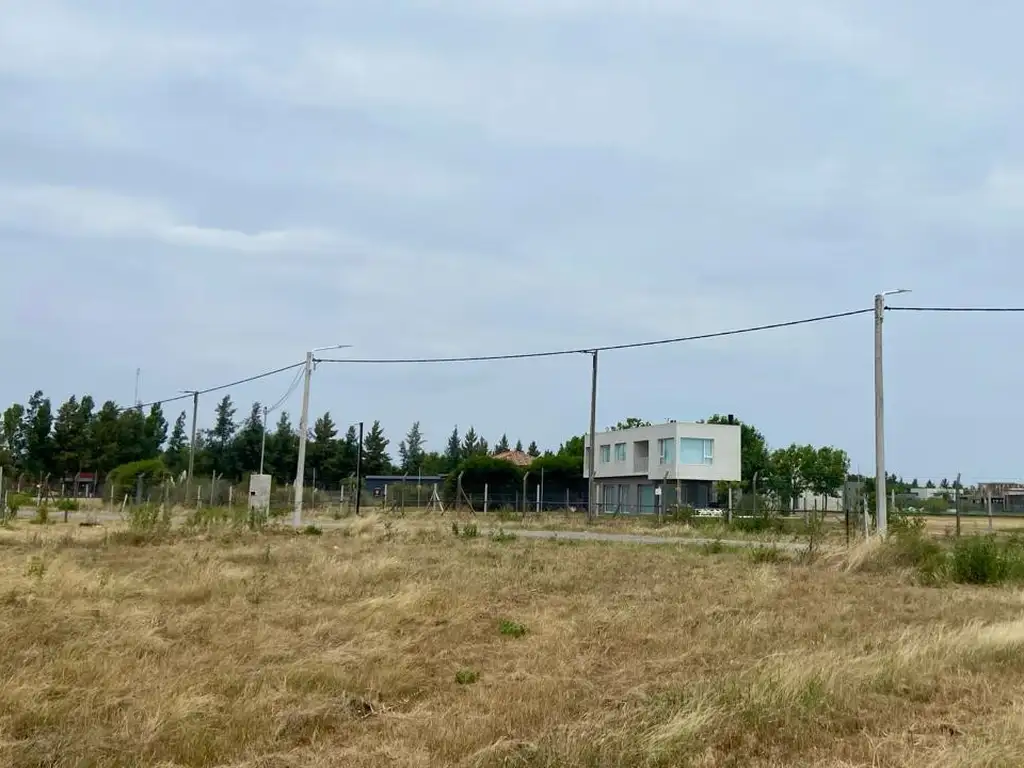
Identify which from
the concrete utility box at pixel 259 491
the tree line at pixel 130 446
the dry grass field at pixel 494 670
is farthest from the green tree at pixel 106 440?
the dry grass field at pixel 494 670

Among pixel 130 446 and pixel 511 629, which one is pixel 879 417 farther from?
pixel 130 446

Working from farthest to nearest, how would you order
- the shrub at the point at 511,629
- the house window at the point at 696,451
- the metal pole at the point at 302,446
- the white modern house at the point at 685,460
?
the house window at the point at 696,451 → the white modern house at the point at 685,460 → the metal pole at the point at 302,446 → the shrub at the point at 511,629

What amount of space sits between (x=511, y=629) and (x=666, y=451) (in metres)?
56.9

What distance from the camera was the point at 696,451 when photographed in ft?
216

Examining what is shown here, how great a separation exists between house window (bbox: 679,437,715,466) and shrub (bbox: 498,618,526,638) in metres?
55.4

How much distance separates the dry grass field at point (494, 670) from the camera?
590cm

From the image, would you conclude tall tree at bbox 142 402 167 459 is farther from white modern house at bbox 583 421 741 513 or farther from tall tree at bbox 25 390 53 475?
white modern house at bbox 583 421 741 513

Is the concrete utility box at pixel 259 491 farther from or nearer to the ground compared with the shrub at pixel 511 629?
farther from the ground

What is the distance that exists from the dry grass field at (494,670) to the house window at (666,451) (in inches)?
1972

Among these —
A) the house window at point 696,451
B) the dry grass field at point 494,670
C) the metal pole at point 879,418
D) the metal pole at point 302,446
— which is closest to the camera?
the dry grass field at point 494,670

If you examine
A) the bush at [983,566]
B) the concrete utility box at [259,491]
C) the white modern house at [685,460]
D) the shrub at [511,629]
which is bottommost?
the shrub at [511,629]

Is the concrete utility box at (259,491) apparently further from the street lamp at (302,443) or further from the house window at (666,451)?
the house window at (666,451)

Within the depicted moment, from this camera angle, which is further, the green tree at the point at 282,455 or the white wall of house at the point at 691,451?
the green tree at the point at 282,455

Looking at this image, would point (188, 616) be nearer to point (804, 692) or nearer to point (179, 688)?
point (179, 688)
